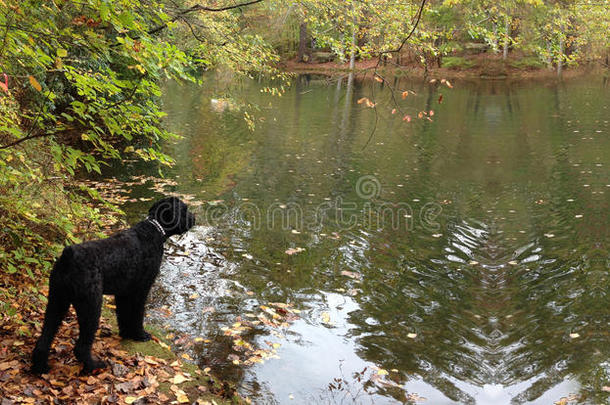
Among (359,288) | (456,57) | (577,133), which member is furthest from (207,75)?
(359,288)

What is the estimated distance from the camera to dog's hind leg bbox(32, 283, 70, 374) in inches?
156

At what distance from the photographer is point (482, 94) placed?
3130 centimetres

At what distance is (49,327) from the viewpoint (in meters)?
4.00

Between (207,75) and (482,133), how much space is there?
96.5 feet

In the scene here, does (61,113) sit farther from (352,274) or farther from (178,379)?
(352,274)

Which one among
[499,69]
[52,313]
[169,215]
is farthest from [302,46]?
[52,313]

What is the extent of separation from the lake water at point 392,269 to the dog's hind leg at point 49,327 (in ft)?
5.86

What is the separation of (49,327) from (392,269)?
5.24 meters

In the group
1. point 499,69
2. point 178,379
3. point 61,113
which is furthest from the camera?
point 499,69

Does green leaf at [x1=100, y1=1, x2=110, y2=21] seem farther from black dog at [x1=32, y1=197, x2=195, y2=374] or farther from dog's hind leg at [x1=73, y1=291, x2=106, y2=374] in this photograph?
dog's hind leg at [x1=73, y1=291, x2=106, y2=374]

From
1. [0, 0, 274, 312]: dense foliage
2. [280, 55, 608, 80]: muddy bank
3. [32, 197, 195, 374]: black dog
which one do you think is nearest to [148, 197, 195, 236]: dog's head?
[32, 197, 195, 374]: black dog

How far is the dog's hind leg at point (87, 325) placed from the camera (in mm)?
3918
